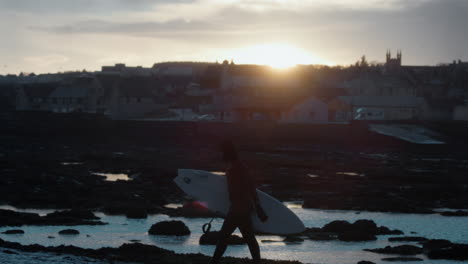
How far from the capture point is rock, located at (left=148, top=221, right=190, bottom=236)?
2436 cm

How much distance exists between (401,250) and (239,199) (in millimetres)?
8588

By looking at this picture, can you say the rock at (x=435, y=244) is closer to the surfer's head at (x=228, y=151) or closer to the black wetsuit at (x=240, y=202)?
the black wetsuit at (x=240, y=202)

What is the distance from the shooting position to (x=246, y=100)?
97312 millimetres

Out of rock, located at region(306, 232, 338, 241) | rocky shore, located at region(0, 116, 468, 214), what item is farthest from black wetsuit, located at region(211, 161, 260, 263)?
rocky shore, located at region(0, 116, 468, 214)

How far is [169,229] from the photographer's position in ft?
80.1

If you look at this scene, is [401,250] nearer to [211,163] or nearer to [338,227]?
[338,227]

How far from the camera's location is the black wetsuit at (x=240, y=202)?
15.3m

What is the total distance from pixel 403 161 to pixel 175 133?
25.2 meters

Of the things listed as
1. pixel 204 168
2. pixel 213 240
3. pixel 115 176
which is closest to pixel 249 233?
pixel 213 240

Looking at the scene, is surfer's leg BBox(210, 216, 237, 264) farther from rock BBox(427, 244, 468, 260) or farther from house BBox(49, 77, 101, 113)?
house BBox(49, 77, 101, 113)

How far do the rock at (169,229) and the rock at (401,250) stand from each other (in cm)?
519

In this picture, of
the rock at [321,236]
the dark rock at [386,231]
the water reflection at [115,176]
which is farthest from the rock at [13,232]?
the water reflection at [115,176]

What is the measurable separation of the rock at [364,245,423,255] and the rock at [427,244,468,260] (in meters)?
0.45

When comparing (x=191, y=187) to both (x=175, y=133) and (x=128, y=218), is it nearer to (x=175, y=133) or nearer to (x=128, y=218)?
(x=128, y=218)
